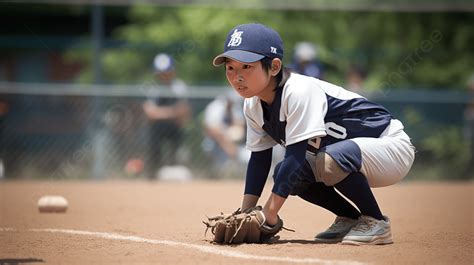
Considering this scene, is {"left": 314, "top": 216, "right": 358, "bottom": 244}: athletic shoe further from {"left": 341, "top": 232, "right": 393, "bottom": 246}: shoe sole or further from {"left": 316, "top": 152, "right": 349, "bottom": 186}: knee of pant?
{"left": 316, "top": 152, "right": 349, "bottom": 186}: knee of pant

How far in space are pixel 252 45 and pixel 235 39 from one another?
14 centimetres

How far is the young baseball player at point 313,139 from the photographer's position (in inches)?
178

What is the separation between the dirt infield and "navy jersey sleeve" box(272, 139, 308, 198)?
1.25ft

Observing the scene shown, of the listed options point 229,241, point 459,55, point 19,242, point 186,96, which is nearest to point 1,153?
point 186,96

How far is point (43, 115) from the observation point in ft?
38.8

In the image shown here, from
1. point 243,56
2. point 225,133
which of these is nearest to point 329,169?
point 243,56

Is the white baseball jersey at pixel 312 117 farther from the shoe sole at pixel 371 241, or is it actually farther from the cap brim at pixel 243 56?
the shoe sole at pixel 371 241

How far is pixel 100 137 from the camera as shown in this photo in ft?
38.5

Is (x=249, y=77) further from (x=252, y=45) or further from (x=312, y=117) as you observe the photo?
(x=312, y=117)

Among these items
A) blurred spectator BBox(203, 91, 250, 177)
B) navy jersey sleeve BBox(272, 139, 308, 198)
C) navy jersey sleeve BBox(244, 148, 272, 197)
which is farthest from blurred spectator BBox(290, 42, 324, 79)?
navy jersey sleeve BBox(272, 139, 308, 198)

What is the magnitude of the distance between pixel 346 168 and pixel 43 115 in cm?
817

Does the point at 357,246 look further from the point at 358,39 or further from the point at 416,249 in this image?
the point at 358,39

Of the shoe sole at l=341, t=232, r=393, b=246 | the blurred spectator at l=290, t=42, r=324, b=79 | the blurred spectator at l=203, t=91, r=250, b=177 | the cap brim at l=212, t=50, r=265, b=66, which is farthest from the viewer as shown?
the blurred spectator at l=203, t=91, r=250, b=177

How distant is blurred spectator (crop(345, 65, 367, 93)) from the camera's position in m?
13.1
